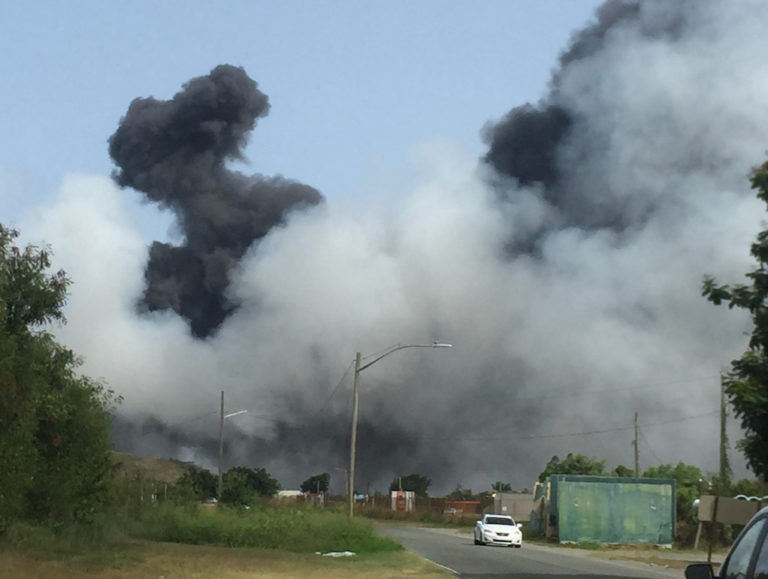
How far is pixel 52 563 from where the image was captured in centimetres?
2944

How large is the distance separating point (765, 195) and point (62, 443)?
85.5 ft

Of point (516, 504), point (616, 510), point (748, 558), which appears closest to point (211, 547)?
point (616, 510)

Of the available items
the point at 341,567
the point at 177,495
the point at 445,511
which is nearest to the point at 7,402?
the point at 341,567

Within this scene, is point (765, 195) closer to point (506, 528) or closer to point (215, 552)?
point (215, 552)

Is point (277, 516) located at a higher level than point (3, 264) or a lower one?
lower

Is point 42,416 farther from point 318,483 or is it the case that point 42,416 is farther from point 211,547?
point 318,483

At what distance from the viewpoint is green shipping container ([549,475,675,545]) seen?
65.1 m

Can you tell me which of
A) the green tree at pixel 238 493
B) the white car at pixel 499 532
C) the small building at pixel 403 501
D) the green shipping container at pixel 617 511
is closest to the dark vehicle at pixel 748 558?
the white car at pixel 499 532

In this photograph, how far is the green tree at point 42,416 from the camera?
28.3 metres

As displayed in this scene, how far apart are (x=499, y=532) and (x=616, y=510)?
1377 cm

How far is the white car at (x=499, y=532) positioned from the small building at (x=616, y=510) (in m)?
11.3

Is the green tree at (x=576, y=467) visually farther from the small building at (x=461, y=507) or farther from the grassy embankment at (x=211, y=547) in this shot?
the grassy embankment at (x=211, y=547)

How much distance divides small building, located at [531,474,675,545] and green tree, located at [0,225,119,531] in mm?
28179

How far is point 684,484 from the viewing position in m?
90.6
